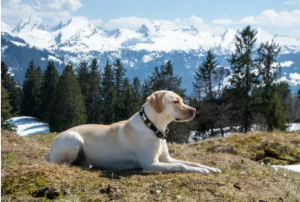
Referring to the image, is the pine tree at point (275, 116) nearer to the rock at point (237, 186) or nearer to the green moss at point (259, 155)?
the green moss at point (259, 155)

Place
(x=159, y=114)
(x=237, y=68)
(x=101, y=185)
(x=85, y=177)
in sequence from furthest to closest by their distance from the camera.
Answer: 1. (x=237, y=68)
2. (x=159, y=114)
3. (x=85, y=177)
4. (x=101, y=185)

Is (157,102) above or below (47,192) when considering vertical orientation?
above

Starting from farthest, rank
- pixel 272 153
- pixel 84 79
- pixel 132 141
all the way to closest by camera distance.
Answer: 1. pixel 84 79
2. pixel 272 153
3. pixel 132 141

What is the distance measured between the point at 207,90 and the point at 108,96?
25329 mm

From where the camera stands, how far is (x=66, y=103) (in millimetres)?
57375

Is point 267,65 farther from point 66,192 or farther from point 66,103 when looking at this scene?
point 66,192

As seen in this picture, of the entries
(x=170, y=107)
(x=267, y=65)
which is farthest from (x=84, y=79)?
(x=170, y=107)

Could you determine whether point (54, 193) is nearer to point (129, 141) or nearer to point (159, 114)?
point (129, 141)

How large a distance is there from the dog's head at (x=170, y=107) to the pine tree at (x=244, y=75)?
37622mm

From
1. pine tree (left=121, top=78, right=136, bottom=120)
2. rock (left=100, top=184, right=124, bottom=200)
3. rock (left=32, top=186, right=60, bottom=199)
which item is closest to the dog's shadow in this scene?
rock (left=100, top=184, right=124, bottom=200)

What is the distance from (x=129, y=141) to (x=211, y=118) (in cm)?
4242

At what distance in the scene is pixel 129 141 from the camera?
712 centimetres

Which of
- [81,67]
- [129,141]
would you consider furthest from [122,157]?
[81,67]

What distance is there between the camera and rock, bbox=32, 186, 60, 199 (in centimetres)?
477
